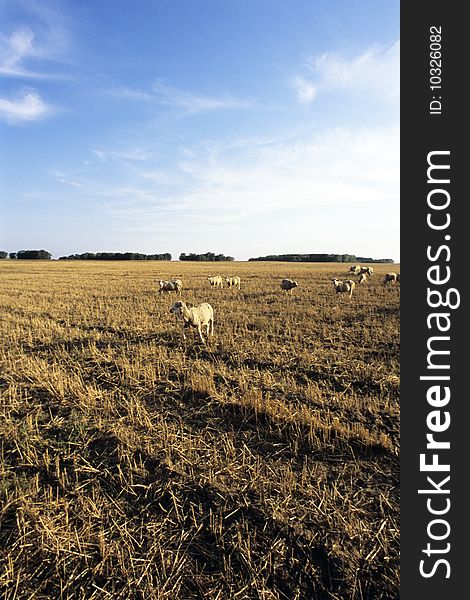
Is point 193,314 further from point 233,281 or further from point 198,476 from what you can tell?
point 233,281

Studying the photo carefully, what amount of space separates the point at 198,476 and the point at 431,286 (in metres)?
3.23

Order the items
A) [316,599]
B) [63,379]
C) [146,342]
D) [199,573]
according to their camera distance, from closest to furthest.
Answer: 1. [316,599]
2. [199,573]
3. [63,379]
4. [146,342]

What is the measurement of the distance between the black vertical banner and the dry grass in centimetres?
92

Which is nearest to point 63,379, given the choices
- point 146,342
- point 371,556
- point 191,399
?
point 191,399

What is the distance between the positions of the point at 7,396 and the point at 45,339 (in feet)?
14.3

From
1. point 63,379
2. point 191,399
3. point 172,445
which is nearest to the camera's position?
point 172,445

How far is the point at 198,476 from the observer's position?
4.01 m

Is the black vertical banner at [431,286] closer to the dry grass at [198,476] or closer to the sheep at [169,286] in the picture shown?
the dry grass at [198,476]

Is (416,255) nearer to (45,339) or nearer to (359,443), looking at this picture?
(359,443)

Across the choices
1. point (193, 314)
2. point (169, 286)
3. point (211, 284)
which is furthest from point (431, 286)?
point (211, 284)

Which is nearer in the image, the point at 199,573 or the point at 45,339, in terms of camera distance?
the point at 199,573

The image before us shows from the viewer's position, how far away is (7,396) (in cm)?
634

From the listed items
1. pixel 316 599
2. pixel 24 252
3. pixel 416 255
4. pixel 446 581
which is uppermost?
pixel 24 252

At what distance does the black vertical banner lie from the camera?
279 cm
